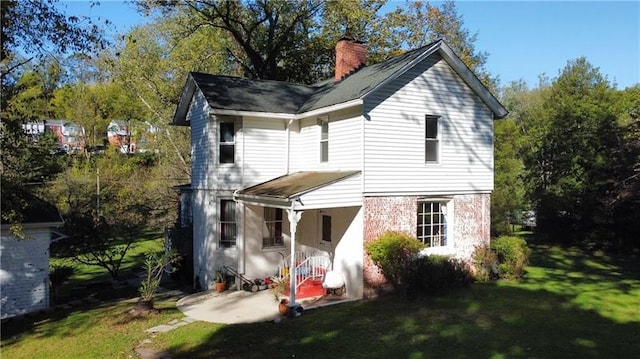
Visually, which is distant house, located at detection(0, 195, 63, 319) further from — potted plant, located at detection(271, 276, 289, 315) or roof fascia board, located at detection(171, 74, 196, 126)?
potted plant, located at detection(271, 276, 289, 315)

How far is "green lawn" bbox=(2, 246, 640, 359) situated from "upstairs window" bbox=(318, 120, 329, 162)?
5.23 m

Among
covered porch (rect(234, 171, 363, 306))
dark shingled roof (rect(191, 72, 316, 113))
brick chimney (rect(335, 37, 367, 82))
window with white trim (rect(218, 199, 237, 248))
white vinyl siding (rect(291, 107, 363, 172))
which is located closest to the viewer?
covered porch (rect(234, 171, 363, 306))

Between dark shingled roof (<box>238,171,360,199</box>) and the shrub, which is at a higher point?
dark shingled roof (<box>238,171,360,199</box>)

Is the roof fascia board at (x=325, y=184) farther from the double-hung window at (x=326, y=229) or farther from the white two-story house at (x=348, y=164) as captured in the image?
the double-hung window at (x=326, y=229)

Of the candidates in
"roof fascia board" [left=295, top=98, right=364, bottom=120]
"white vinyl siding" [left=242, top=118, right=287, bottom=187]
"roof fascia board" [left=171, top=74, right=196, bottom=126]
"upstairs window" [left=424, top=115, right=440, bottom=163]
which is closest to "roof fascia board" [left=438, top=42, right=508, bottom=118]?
"upstairs window" [left=424, top=115, right=440, bottom=163]

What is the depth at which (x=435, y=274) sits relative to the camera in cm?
1393

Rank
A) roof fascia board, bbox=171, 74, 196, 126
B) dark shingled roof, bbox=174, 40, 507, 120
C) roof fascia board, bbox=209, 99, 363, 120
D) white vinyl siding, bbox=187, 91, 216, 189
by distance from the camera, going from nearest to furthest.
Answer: roof fascia board, bbox=209, 99, 363, 120
dark shingled roof, bbox=174, 40, 507, 120
white vinyl siding, bbox=187, 91, 216, 189
roof fascia board, bbox=171, 74, 196, 126

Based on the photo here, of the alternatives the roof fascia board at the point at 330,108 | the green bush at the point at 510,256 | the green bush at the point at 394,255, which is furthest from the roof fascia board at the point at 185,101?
the green bush at the point at 510,256

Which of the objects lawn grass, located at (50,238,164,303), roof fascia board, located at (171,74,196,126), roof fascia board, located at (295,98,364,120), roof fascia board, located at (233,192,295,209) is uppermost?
roof fascia board, located at (171,74,196,126)

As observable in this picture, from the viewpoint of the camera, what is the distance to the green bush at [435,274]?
1388cm

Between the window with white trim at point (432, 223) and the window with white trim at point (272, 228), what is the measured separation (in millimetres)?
4984

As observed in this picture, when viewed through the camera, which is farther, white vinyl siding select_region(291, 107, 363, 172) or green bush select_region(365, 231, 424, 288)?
white vinyl siding select_region(291, 107, 363, 172)

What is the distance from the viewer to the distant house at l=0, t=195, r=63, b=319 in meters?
15.4

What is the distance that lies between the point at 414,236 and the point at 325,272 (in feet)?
10.2
